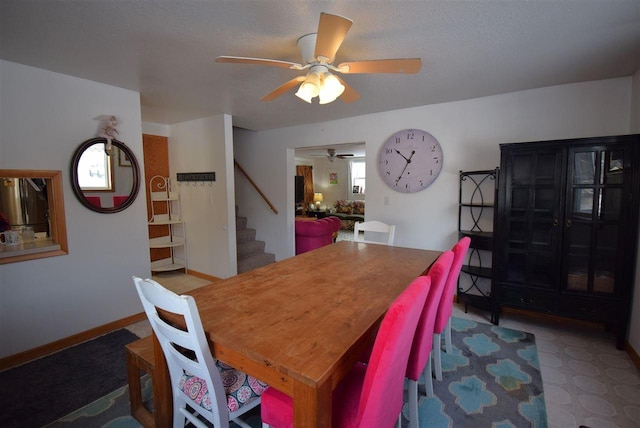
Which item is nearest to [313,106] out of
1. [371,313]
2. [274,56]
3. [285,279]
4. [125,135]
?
[274,56]

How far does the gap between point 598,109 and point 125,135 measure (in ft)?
14.6

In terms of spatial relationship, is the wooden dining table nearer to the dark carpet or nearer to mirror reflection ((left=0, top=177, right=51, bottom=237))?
the dark carpet

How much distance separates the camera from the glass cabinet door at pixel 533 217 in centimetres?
249

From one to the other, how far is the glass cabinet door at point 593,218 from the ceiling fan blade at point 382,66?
1794 millimetres

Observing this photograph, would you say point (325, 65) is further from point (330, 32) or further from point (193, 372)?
point (193, 372)

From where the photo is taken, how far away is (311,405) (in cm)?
88

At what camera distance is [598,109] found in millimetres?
2578

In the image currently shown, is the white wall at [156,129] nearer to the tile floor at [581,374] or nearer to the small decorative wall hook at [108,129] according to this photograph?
the small decorative wall hook at [108,129]

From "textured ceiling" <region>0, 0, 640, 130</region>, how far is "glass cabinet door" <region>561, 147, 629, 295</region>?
0.75 metres

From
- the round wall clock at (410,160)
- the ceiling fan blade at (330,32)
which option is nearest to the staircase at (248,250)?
the round wall clock at (410,160)

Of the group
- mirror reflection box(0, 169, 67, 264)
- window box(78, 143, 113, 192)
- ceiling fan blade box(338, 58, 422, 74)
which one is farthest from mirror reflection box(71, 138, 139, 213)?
ceiling fan blade box(338, 58, 422, 74)

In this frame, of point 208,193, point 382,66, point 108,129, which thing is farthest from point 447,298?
point 208,193

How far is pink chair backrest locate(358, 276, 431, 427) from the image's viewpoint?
0.90 metres

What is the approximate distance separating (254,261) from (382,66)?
357cm
